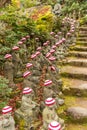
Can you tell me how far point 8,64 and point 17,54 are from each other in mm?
884

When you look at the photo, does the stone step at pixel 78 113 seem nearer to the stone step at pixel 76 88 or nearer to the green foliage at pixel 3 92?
the stone step at pixel 76 88

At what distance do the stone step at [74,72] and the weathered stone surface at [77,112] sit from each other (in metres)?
1.88

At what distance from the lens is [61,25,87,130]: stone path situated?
5887 mm

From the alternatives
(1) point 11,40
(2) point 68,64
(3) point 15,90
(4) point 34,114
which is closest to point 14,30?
(1) point 11,40

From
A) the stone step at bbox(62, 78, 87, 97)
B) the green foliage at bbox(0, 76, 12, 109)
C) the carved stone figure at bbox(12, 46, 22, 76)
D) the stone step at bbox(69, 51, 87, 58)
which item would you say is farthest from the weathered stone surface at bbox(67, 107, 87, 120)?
the stone step at bbox(69, 51, 87, 58)

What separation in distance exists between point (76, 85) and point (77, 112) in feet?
4.70

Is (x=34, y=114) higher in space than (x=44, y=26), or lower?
lower

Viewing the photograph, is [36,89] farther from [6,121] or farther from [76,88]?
[6,121]

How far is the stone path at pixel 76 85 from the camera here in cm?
589

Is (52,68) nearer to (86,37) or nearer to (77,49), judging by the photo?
(77,49)

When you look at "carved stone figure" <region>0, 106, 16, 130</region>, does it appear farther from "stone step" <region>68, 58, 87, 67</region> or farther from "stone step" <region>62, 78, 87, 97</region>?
"stone step" <region>68, 58, 87, 67</region>

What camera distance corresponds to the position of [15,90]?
724 cm

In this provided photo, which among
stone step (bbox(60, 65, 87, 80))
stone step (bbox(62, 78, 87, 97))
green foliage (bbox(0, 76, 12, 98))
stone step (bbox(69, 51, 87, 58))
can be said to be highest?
green foliage (bbox(0, 76, 12, 98))

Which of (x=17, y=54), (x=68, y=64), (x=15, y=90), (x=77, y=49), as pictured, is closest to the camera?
(x=15, y=90)
